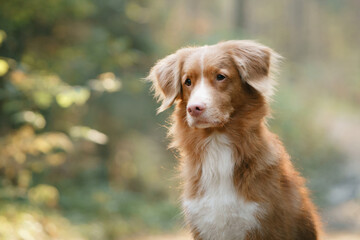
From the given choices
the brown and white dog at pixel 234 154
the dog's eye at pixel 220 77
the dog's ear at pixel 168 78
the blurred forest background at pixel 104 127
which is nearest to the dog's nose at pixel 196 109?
the brown and white dog at pixel 234 154

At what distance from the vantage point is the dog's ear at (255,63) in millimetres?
3445

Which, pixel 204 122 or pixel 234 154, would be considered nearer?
pixel 204 122

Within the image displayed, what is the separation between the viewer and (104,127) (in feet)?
37.2

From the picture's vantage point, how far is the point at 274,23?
75.0 ft

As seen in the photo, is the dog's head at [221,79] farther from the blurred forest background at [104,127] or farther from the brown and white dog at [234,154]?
the blurred forest background at [104,127]

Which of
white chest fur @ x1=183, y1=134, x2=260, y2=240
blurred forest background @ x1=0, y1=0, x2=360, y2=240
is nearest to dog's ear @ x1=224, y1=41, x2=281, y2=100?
white chest fur @ x1=183, y1=134, x2=260, y2=240

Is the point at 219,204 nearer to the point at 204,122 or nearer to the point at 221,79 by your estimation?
the point at 204,122

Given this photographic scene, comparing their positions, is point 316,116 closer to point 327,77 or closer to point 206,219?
point 327,77

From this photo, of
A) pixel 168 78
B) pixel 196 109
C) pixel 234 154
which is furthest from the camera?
pixel 168 78

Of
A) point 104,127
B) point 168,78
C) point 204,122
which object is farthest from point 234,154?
point 104,127

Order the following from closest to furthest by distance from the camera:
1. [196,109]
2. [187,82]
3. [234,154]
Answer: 1. [196,109]
2. [234,154]
3. [187,82]

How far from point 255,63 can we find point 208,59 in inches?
15.2

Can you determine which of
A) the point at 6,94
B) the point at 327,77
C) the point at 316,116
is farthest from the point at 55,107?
the point at 327,77

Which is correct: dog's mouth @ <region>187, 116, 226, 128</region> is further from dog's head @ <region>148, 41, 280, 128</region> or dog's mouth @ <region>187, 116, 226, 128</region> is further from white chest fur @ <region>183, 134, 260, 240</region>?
white chest fur @ <region>183, 134, 260, 240</region>
